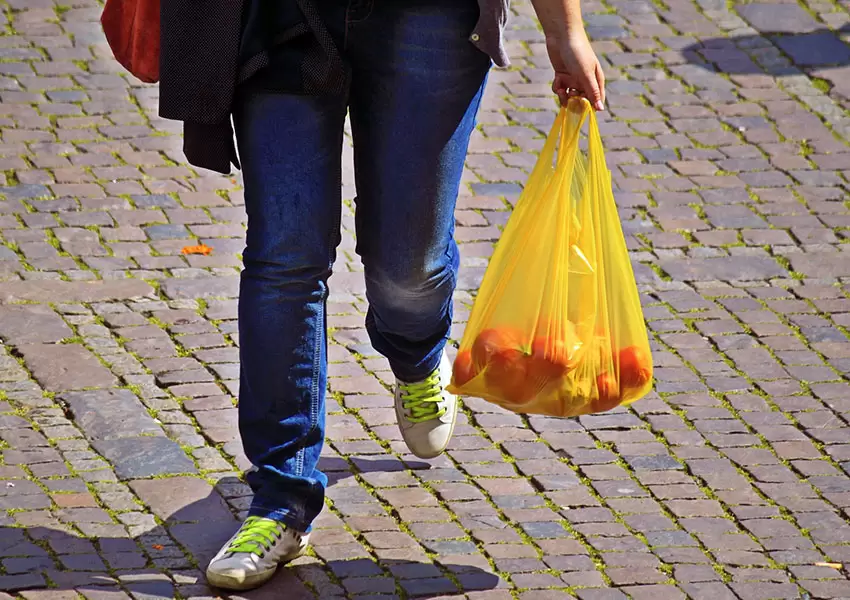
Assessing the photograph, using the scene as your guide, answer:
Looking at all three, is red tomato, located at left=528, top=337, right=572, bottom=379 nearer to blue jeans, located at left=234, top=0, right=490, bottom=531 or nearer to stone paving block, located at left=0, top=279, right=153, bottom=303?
blue jeans, located at left=234, top=0, right=490, bottom=531

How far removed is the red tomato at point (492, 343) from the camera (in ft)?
10.7

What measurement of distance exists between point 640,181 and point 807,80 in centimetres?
143

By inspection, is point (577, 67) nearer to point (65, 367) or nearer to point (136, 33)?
point (136, 33)

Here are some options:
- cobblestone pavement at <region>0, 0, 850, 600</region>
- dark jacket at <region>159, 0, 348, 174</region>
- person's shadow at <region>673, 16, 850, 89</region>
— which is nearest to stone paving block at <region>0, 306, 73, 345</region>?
cobblestone pavement at <region>0, 0, 850, 600</region>

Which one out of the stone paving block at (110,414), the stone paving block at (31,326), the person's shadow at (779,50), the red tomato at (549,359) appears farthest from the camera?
the person's shadow at (779,50)

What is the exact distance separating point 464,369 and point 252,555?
633 millimetres

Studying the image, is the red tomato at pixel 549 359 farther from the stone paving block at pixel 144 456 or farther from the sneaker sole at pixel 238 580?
the stone paving block at pixel 144 456

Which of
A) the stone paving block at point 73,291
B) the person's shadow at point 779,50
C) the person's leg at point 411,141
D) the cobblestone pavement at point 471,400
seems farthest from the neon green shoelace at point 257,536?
the person's shadow at point 779,50

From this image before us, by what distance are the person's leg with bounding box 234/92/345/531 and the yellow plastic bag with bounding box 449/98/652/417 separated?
0.36 m

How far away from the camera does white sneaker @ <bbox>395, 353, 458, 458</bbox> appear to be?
12.6 ft

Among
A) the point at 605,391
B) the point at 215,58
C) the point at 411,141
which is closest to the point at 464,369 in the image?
the point at 605,391

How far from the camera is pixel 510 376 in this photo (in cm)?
325

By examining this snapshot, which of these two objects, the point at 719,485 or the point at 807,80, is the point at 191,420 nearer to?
the point at 719,485

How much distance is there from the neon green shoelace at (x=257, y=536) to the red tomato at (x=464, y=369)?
0.53 m
